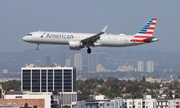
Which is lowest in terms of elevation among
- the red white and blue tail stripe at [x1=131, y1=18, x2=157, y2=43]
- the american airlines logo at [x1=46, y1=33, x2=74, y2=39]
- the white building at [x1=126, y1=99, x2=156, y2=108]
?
the white building at [x1=126, y1=99, x2=156, y2=108]

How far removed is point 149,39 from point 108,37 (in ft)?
19.3

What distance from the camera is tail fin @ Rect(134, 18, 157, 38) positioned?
11722 cm

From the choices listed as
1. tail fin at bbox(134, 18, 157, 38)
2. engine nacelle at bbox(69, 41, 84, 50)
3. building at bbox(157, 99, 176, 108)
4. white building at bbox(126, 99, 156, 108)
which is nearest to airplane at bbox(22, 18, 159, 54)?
engine nacelle at bbox(69, 41, 84, 50)

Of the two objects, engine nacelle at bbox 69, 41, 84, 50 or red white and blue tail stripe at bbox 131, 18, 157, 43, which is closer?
engine nacelle at bbox 69, 41, 84, 50

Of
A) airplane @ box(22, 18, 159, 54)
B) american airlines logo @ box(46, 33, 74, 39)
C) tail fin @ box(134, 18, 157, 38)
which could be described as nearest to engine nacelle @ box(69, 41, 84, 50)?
airplane @ box(22, 18, 159, 54)

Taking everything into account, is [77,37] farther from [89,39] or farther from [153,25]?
[153,25]

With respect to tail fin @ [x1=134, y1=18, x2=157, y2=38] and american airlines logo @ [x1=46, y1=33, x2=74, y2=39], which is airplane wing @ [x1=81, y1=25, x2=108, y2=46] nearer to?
american airlines logo @ [x1=46, y1=33, x2=74, y2=39]

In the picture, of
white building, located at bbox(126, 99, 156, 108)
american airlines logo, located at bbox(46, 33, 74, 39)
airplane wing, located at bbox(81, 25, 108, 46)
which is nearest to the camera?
american airlines logo, located at bbox(46, 33, 74, 39)

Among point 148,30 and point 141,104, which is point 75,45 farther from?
point 141,104

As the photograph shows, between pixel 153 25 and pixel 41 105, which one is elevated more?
pixel 153 25

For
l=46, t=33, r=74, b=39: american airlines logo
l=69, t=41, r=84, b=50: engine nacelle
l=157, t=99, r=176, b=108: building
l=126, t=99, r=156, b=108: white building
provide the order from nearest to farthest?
l=69, t=41, r=84, b=50: engine nacelle < l=46, t=33, r=74, b=39: american airlines logo < l=126, t=99, r=156, b=108: white building < l=157, t=99, r=176, b=108: building

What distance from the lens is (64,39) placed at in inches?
4333

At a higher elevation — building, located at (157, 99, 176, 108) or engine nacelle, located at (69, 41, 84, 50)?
engine nacelle, located at (69, 41, 84, 50)

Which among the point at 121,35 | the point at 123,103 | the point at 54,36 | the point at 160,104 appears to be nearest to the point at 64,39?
the point at 54,36
